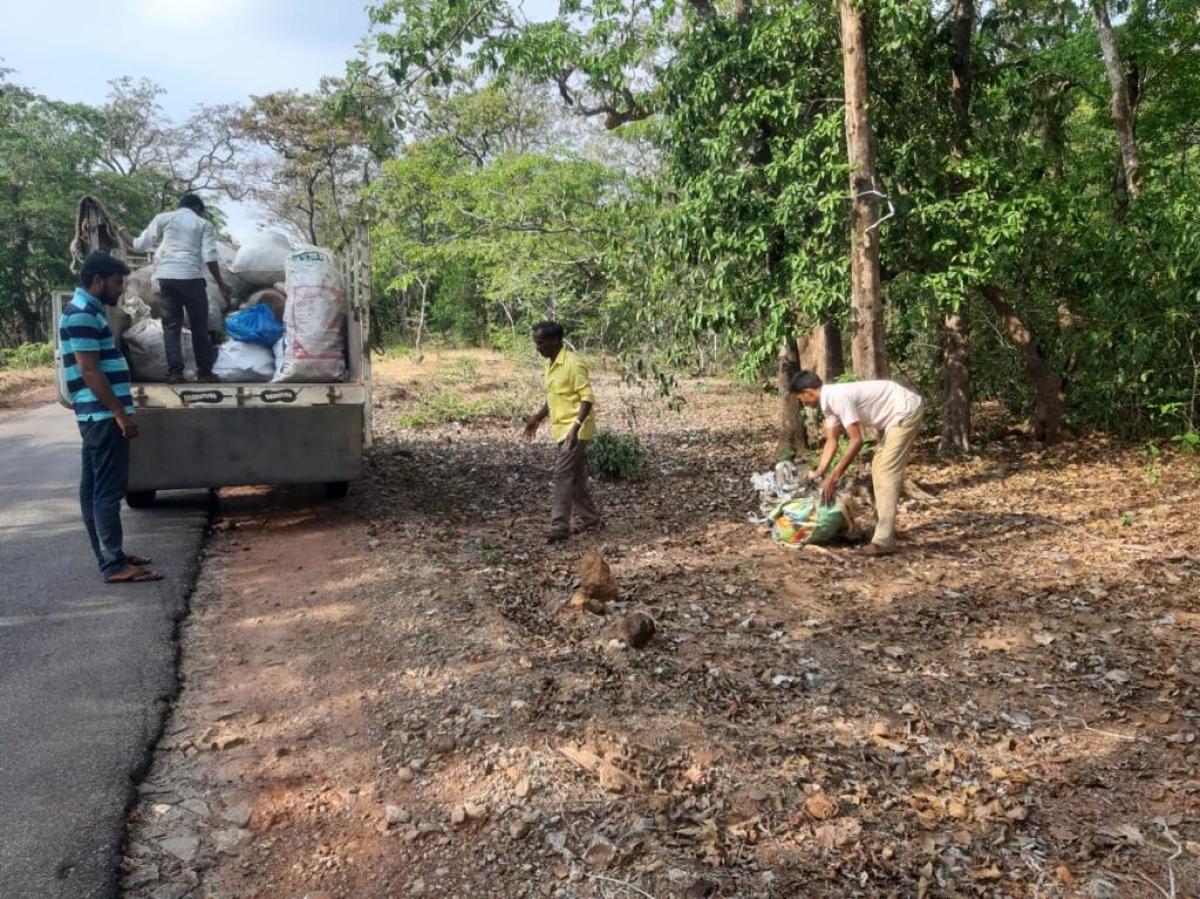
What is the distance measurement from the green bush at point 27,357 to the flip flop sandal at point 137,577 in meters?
20.3

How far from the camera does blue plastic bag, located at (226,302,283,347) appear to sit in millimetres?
6871

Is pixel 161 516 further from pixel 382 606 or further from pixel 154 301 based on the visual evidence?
pixel 382 606

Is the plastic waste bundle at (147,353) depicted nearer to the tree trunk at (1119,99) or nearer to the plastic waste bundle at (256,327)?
the plastic waste bundle at (256,327)

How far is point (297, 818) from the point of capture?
310 cm

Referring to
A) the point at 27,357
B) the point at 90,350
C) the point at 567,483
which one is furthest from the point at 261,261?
the point at 27,357

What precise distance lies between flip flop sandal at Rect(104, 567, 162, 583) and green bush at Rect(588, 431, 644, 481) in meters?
4.59

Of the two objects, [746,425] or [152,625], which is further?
[746,425]

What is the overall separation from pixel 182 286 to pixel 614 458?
4.36 metres

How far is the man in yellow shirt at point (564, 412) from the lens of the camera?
639 centimetres

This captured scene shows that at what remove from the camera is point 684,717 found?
3.76m

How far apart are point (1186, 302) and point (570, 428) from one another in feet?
19.4

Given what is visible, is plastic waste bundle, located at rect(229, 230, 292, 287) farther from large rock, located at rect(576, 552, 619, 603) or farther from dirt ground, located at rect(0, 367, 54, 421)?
dirt ground, located at rect(0, 367, 54, 421)

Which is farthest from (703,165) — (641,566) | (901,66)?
(641,566)

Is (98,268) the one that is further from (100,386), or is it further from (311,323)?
(311,323)
